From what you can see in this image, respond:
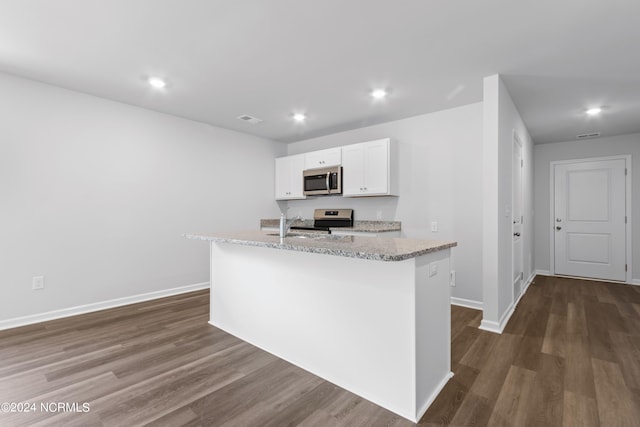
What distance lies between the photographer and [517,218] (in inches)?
152

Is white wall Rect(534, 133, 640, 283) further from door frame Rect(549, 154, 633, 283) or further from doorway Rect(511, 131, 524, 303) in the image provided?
doorway Rect(511, 131, 524, 303)

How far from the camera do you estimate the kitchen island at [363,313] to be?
1.70m

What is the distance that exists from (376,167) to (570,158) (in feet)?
12.5

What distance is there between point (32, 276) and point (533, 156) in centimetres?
742

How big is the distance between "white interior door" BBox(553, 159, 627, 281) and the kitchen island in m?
4.84

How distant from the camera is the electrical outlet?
10.0 ft

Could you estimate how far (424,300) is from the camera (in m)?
1.77

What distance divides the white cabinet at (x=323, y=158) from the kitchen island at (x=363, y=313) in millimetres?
2457

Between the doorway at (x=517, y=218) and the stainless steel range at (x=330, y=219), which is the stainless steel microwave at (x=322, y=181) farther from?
the doorway at (x=517, y=218)

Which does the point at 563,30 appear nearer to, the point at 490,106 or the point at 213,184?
the point at 490,106

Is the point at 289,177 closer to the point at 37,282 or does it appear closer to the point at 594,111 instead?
the point at 37,282

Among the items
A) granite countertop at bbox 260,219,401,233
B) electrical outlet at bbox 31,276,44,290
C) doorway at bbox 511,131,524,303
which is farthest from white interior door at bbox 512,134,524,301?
electrical outlet at bbox 31,276,44,290

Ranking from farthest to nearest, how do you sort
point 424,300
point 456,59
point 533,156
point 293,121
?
point 533,156
point 293,121
point 456,59
point 424,300

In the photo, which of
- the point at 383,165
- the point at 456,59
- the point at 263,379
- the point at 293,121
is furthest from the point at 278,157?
the point at 263,379
